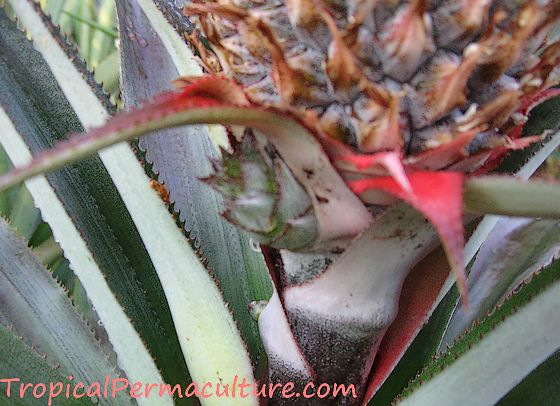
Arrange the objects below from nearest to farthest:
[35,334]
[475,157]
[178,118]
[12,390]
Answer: [178,118] < [475,157] < [12,390] < [35,334]

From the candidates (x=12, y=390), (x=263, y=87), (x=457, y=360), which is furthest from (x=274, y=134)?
(x=12, y=390)

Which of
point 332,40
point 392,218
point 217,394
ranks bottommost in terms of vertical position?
point 217,394

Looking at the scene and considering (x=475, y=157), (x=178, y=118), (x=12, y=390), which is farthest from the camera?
(x=12, y=390)

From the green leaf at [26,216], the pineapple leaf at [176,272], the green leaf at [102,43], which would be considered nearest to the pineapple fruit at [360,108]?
the pineapple leaf at [176,272]

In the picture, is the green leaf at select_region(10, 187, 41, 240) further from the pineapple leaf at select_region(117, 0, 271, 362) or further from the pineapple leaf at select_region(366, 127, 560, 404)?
the pineapple leaf at select_region(366, 127, 560, 404)

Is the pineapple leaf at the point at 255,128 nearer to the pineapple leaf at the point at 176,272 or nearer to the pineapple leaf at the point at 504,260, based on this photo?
the pineapple leaf at the point at 176,272

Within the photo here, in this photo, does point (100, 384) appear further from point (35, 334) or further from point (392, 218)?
point (392, 218)
